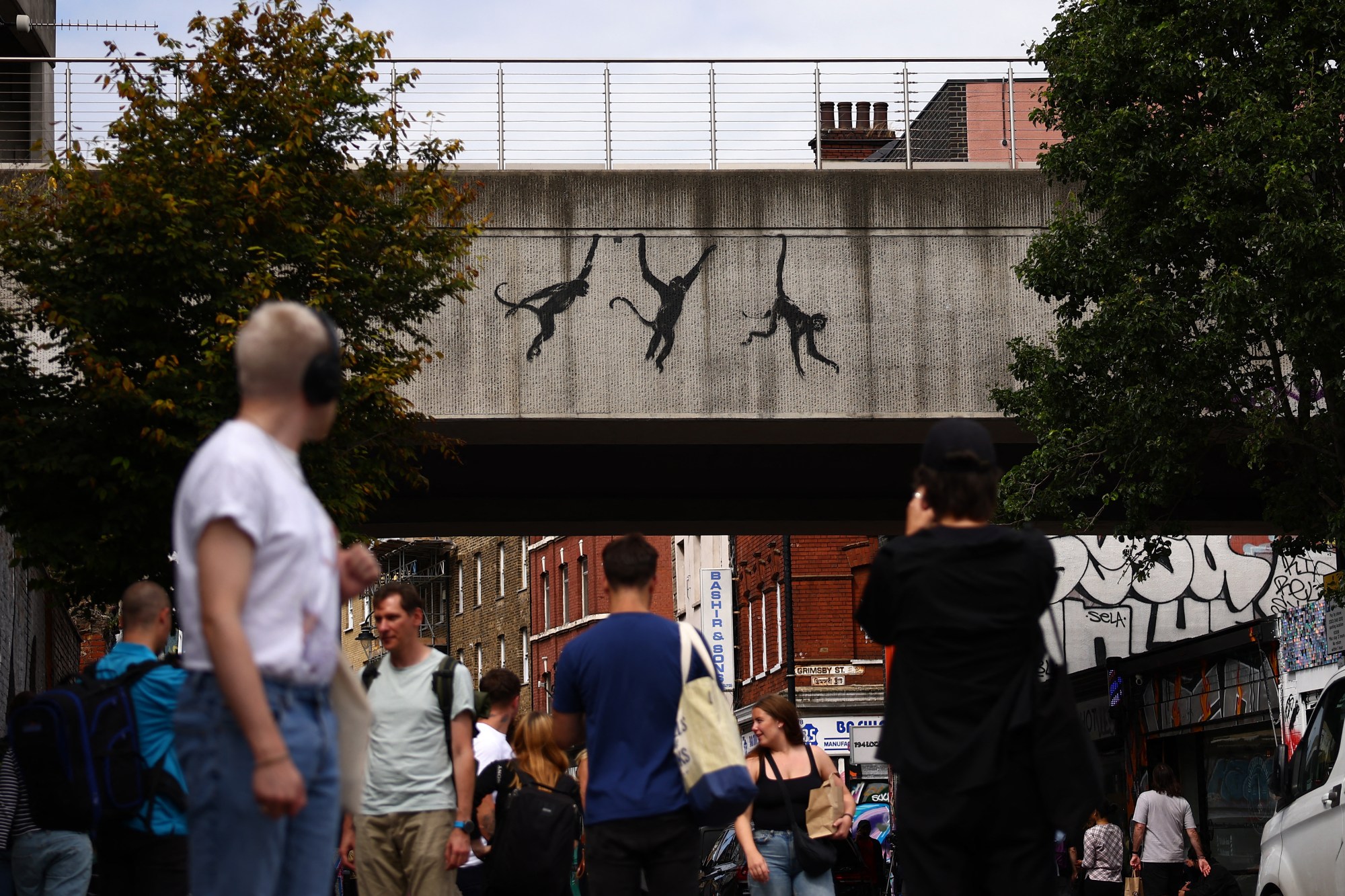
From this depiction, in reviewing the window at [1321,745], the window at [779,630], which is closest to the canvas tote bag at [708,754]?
the window at [1321,745]

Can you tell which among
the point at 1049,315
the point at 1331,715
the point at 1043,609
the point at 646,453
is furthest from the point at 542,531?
the point at 1043,609

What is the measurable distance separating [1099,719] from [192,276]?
19684 millimetres

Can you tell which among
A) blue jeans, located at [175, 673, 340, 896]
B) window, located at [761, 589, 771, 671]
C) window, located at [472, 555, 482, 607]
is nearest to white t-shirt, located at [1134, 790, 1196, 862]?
blue jeans, located at [175, 673, 340, 896]

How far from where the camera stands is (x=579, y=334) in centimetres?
2008

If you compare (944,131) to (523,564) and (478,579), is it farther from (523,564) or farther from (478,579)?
(478,579)

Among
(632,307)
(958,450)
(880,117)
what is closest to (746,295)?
(632,307)

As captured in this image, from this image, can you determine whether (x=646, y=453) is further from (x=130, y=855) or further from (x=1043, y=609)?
(x=1043, y=609)

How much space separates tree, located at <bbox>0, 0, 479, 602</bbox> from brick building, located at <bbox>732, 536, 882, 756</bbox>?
85.9 feet

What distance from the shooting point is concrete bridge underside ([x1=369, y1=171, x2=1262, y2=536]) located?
789 inches

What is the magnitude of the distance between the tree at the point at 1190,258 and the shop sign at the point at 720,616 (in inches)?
1261

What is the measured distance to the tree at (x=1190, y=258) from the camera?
577 inches

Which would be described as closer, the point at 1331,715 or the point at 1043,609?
the point at 1043,609

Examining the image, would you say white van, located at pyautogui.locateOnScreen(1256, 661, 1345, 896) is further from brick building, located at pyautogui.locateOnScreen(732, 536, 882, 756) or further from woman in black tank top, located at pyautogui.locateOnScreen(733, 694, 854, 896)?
brick building, located at pyautogui.locateOnScreen(732, 536, 882, 756)

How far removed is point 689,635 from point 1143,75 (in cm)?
1065
